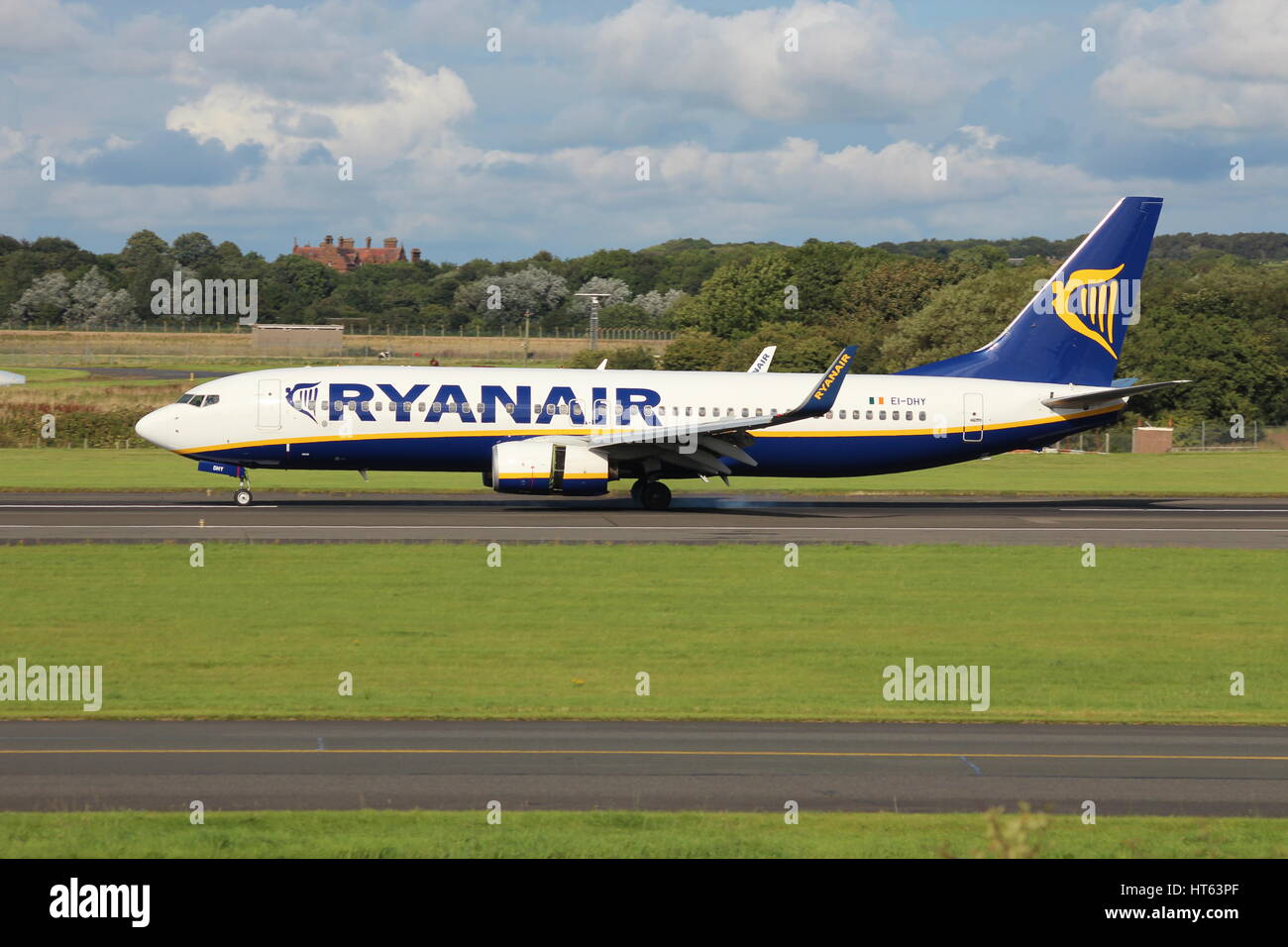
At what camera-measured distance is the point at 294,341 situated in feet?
431

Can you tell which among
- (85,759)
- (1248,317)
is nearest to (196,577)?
(85,759)

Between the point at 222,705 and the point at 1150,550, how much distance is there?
88.6 feet

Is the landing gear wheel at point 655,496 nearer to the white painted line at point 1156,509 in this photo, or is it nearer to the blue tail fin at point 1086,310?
the blue tail fin at point 1086,310

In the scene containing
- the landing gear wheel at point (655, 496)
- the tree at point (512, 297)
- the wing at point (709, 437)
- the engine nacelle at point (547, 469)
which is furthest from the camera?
the tree at point (512, 297)

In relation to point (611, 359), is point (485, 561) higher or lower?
lower

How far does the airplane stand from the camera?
43.7 m

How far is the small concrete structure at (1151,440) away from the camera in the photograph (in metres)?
84.1

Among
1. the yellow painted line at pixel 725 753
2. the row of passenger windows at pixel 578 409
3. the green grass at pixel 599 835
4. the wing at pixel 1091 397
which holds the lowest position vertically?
the yellow painted line at pixel 725 753

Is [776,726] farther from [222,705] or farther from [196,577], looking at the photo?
[196,577]

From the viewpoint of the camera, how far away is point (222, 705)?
1994 centimetres

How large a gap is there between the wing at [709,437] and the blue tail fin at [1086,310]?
27.3 ft

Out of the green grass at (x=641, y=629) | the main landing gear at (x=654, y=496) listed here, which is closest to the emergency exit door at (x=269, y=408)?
the green grass at (x=641, y=629)

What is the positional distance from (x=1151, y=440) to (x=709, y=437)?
48.6 metres

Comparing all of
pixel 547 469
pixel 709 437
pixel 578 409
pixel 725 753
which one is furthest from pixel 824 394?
pixel 725 753
